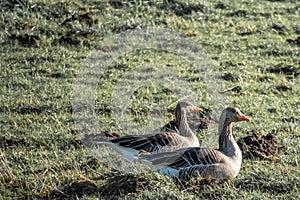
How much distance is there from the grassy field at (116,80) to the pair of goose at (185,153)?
184 millimetres

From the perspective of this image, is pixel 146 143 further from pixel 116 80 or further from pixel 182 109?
pixel 116 80

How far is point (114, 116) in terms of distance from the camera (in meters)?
11.9

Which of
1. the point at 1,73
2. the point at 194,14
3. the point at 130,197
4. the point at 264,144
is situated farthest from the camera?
the point at 194,14

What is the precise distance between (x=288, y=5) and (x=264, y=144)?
832cm

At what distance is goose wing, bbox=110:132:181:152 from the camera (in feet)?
30.4

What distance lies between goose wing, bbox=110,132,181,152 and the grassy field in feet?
1.24

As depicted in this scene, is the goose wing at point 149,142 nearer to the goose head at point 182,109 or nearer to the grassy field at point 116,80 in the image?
the grassy field at point 116,80

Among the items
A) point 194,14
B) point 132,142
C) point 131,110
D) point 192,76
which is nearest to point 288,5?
point 194,14

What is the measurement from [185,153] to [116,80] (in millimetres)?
5060

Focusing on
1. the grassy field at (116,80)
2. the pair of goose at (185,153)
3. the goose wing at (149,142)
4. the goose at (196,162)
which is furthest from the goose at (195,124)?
the goose at (196,162)

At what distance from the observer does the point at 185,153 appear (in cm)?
891

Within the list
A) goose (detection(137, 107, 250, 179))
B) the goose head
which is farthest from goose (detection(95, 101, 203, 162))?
the goose head

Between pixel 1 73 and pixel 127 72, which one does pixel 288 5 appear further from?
pixel 1 73

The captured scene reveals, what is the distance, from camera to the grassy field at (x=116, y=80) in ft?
28.4
